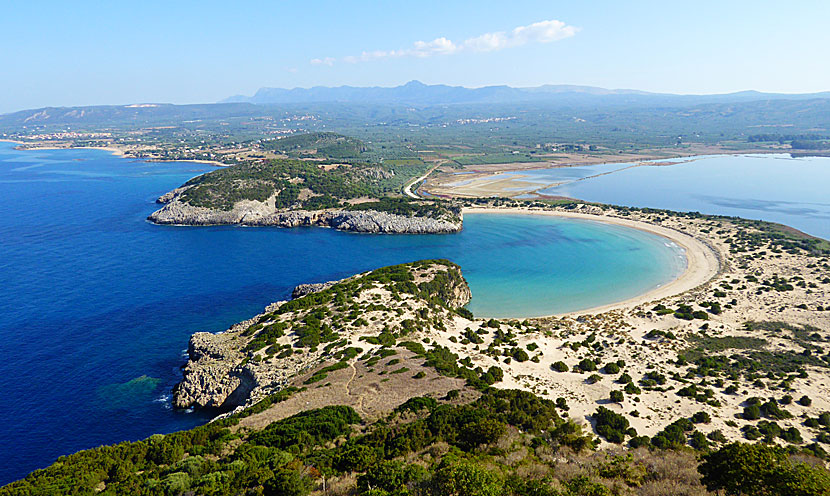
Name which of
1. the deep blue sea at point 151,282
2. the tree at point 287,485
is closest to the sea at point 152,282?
the deep blue sea at point 151,282

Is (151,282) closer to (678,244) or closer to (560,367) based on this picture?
(560,367)

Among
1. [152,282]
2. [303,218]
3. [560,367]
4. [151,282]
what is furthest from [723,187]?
[151,282]

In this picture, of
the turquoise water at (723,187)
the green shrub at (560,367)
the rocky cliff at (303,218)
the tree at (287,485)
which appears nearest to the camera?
the tree at (287,485)

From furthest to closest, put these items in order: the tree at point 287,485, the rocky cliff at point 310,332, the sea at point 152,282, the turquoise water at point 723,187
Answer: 1. the turquoise water at point 723,187
2. the rocky cliff at point 310,332
3. the sea at point 152,282
4. the tree at point 287,485

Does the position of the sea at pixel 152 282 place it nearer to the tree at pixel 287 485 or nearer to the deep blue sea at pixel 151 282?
the deep blue sea at pixel 151 282

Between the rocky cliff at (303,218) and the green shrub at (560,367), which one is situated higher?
the rocky cliff at (303,218)
